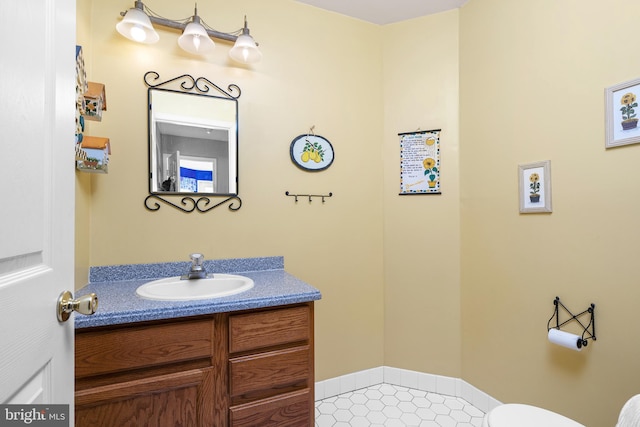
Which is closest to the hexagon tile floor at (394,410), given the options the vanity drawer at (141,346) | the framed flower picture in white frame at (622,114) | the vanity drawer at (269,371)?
the vanity drawer at (269,371)

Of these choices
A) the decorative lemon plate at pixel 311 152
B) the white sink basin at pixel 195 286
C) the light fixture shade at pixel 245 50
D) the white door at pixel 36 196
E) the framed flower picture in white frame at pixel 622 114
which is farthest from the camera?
the decorative lemon plate at pixel 311 152

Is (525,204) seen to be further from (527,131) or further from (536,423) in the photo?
(536,423)

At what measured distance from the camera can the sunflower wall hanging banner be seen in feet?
7.02

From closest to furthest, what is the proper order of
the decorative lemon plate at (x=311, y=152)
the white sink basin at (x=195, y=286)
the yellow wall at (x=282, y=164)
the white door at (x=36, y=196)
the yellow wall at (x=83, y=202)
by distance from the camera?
1. the white door at (x=36, y=196)
2. the yellow wall at (x=83, y=202)
3. the white sink basin at (x=195, y=286)
4. the yellow wall at (x=282, y=164)
5. the decorative lemon plate at (x=311, y=152)

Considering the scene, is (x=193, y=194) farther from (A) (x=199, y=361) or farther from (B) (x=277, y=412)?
(B) (x=277, y=412)

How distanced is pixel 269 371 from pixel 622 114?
5.93 ft

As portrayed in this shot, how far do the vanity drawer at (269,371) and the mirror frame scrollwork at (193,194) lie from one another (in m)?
0.87

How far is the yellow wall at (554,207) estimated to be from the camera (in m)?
1.31

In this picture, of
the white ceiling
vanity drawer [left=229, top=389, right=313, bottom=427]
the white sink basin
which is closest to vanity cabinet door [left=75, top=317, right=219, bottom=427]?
vanity drawer [left=229, top=389, right=313, bottom=427]

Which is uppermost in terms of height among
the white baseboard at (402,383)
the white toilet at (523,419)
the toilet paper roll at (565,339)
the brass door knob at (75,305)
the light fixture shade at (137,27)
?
the light fixture shade at (137,27)

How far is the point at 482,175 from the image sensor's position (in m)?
1.95

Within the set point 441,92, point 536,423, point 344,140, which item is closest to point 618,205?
point 536,423

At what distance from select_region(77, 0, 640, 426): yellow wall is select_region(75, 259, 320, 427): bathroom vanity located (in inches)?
21.6

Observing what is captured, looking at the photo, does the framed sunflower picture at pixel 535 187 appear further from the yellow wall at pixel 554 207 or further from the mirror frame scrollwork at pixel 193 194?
the mirror frame scrollwork at pixel 193 194
